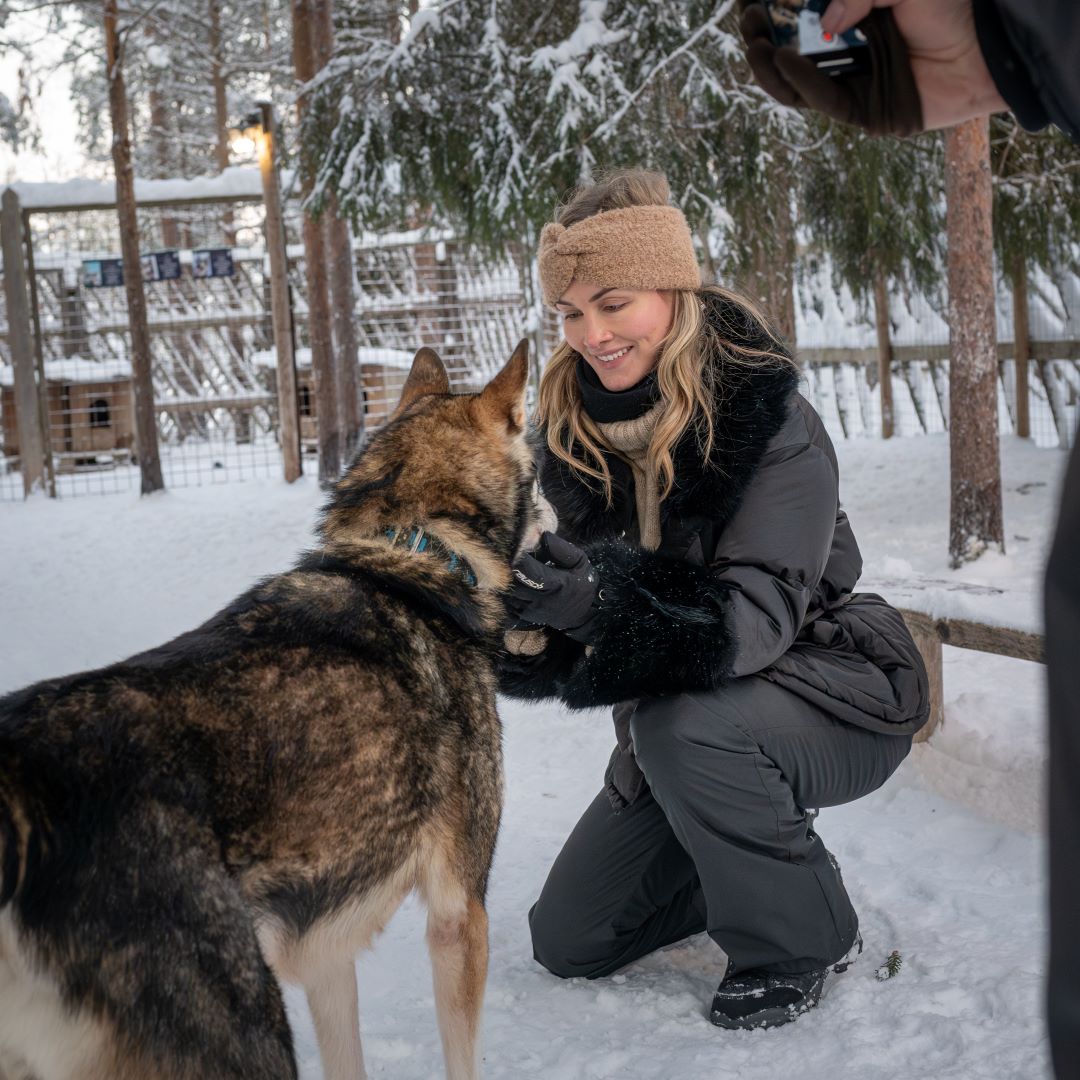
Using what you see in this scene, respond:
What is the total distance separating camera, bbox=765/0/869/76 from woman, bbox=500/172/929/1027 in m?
1.51

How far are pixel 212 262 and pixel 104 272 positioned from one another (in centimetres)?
114

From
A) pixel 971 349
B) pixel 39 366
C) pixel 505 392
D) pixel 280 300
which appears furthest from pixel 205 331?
pixel 505 392

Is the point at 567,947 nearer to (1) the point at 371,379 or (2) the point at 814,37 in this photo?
(2) the point at 814,37

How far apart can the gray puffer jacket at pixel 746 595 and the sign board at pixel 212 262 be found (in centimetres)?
970

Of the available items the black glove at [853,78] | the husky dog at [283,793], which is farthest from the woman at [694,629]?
the black glove at [853,78]

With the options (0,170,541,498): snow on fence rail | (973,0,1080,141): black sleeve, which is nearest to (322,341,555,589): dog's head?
(973,0,1080,141): black sleeve

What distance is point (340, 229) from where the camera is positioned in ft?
31.2

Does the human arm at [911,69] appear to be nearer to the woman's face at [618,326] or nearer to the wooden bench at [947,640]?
the woman's face at [618,326]

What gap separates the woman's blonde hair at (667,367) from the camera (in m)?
2.75

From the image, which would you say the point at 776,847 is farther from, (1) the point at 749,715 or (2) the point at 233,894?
(2) the point at 233,894

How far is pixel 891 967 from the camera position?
107 inches

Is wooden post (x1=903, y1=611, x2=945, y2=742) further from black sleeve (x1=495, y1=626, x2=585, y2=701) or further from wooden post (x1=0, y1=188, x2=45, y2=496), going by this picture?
wooden post (x1=0, y1=188, x2=45, y2=496)

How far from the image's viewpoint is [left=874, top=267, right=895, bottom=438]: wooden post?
33.5ft

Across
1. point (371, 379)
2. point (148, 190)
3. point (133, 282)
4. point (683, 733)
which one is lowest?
point (683, 733)
